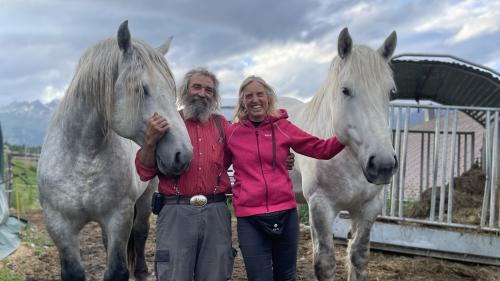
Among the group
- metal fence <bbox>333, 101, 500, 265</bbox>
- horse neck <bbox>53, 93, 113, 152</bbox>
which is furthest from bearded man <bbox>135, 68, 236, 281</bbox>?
metal fence <bbox>333, 101, 500, 265</bbox>

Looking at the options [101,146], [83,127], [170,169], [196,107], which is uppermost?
[196,107]

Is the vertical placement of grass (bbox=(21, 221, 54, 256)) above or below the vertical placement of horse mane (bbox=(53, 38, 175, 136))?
below

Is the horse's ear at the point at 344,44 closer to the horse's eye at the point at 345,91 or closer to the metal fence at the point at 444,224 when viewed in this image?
the horse's eye at the point at 345,91

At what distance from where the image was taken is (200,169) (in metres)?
2.46

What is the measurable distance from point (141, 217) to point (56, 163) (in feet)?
4.31

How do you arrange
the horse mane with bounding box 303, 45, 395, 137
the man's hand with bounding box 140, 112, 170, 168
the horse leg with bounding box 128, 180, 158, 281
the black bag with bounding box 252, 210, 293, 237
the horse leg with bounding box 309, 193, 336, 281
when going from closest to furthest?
the man's hand with bounding box 140, 112, 170, 168 → the black bag with bounding box 252, 210, 293, 237 → the horse mane with bounding box 303, 45, 395, 137 → the horse leg with bounding box 309, 193, 336, 281 → the horse leg with bounding box 128, 180, 158, 281

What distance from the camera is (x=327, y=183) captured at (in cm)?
334

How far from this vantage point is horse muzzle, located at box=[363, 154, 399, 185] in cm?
239

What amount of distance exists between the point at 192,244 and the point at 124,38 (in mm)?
1184

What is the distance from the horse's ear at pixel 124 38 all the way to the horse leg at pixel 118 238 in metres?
1.11

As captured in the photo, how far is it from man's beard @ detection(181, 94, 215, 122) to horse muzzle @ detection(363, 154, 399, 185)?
3.19 feet

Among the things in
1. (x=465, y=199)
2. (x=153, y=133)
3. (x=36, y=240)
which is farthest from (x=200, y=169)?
(x=465, y=199)

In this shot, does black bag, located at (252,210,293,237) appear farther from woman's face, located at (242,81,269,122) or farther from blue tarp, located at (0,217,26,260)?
blue tarp, located at (0,217,26,260)

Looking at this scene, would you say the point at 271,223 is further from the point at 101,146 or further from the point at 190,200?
the point at 101,146
